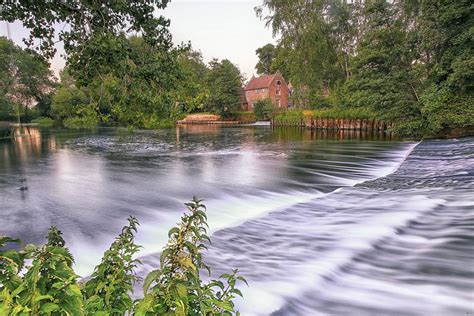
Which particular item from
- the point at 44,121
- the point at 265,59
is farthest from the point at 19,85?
the point at 265,59

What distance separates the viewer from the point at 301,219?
7.95 meters

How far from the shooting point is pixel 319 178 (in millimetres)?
12570

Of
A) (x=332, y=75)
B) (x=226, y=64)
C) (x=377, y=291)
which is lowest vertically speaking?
(x=377, y=291)

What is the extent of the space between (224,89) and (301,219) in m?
58.6

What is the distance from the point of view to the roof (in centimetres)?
7097

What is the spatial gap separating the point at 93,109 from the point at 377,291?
490 cm

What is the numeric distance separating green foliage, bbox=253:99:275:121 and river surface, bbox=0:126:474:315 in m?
41.5

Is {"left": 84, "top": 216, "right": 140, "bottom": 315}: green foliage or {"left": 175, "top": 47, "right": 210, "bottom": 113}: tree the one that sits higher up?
{"left": 175, "top": 47, "right": 210, "bottom": 113}: tree

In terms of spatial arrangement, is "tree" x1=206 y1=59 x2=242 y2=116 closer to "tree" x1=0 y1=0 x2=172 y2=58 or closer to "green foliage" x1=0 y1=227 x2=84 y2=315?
"tree" x1=0 y1=0 x2=172 y2=58

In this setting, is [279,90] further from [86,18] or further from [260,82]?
[86,18]

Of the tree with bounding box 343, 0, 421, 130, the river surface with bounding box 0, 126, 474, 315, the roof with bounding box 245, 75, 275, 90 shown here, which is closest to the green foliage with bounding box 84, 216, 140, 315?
the river surface with bounding box 0, 126, 474, 315

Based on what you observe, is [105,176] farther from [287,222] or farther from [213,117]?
[213,117]

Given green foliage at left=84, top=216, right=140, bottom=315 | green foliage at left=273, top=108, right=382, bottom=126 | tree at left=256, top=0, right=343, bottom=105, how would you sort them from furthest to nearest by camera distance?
tree at left=256, top=0, right=343, bottom=105
green foliage at left=273, top=108, right=382, bottom=126
green foliage at left=84, top=216, right=140, bottom=315

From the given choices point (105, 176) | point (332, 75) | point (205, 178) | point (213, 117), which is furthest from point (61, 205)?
point (213, 117)
